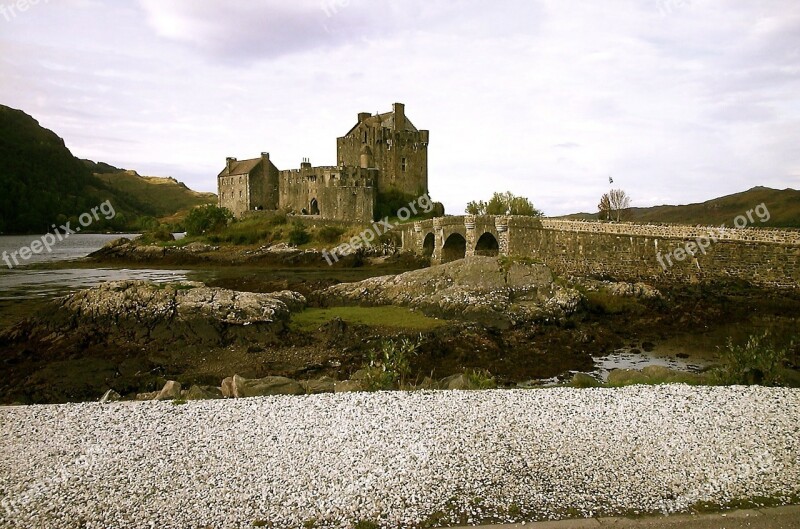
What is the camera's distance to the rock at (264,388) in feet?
33.9

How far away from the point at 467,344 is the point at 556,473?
1179cm

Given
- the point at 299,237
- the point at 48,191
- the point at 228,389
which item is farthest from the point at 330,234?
the point at 48,191

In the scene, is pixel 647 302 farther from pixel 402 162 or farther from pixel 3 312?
pixel 402 162

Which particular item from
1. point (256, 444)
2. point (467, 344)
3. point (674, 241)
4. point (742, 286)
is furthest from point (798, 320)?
point (256, 444)

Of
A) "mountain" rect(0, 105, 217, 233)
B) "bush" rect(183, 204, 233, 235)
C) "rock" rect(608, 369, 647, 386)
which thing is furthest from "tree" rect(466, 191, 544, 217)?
"mountain" rect(0, 105, 217, 233)

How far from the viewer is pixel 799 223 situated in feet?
160

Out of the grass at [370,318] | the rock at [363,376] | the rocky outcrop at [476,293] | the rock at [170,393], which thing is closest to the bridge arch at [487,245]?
the rocky outcrop at [476,293]

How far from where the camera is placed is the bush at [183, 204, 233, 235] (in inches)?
2618

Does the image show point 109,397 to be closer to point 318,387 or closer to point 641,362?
point 318,387

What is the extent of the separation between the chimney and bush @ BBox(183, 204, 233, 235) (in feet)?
73.2

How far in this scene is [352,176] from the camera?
5822 cm

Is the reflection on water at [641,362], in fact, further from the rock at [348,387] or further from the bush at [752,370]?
the rock at [348,387]

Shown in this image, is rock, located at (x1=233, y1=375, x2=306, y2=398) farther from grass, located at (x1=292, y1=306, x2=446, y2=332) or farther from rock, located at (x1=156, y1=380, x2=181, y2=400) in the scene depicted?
grass, located at (x1=292, y1=306, x2=446, y2=332)

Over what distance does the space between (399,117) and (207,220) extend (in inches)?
975
